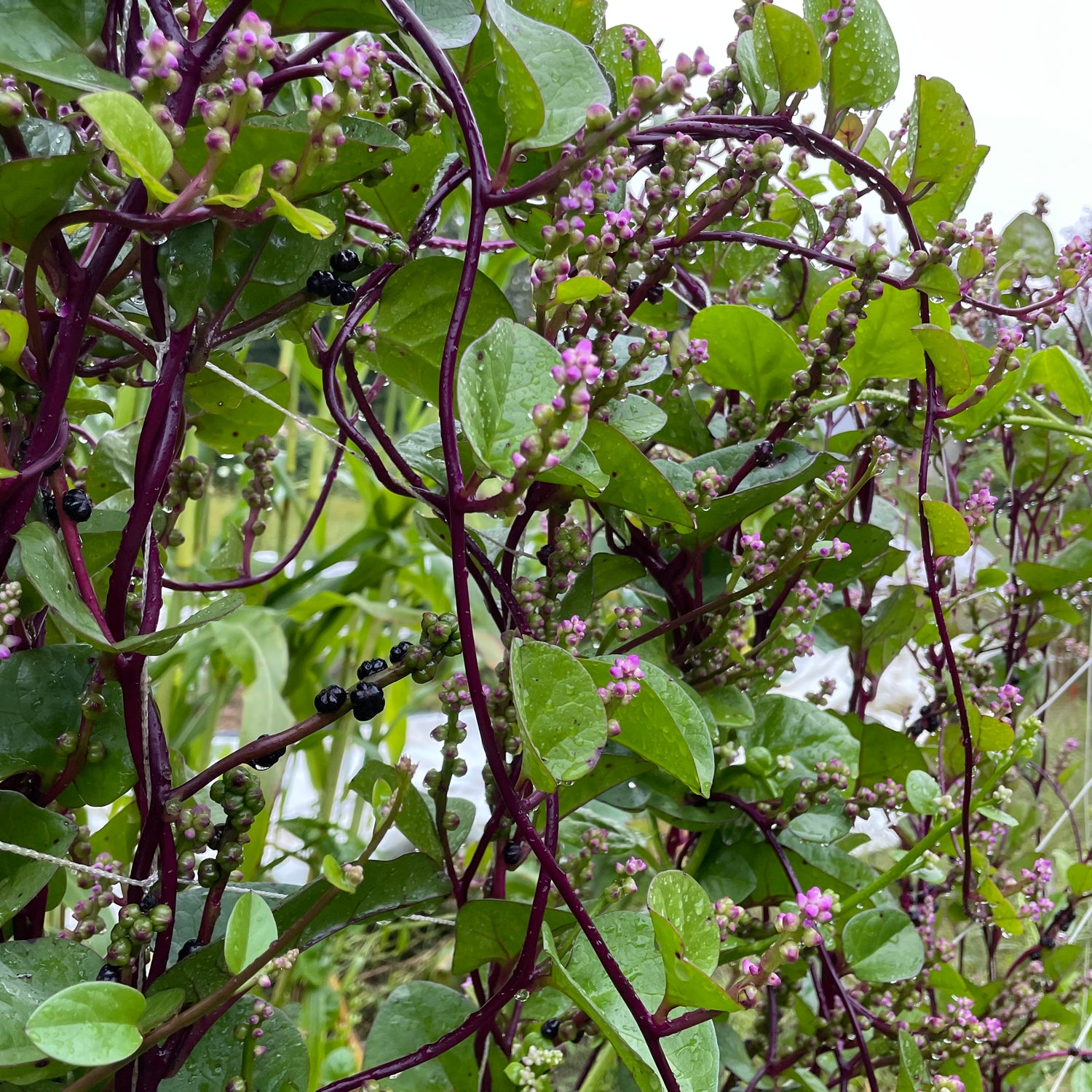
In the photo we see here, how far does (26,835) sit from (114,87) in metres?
0.22

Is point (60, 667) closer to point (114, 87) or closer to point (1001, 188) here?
point (114, 87)

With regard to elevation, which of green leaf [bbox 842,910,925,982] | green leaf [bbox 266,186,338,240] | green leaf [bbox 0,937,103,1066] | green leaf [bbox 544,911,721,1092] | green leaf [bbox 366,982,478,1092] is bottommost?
green leaf [bbox 366,982,478,1092]

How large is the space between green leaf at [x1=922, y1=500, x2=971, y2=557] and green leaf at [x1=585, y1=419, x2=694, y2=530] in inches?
4.3

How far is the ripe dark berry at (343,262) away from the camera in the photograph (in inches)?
11.9

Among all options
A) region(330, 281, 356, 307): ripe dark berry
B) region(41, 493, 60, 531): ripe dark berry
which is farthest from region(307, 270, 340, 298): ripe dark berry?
region(41, 493, 60, 531): ripe dark berry

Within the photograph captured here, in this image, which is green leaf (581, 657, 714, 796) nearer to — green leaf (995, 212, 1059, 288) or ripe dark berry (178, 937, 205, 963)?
ripe dark berry (178, 937, 205, 963)

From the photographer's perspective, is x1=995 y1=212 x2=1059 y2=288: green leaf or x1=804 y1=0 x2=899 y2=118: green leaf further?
x1=995 y1=212 x2=1059 y2=288: green leaf

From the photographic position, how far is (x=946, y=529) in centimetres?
38

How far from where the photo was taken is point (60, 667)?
0.97 ft

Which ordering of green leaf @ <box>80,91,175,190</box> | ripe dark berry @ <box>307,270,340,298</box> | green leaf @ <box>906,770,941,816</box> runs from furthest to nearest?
green leaf @ <box>906,770,941,816</box> < ripe dark berry @ <box>307,270,340,298</box> < green leaf @ <box>80,91,175,190</box>

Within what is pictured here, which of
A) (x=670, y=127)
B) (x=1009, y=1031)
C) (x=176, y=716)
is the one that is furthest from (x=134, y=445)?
(x=176, y=716)

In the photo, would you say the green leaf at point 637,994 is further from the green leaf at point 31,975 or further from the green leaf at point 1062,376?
the green leaf at point 1062,376

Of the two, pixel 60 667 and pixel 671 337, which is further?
pixel 671 337

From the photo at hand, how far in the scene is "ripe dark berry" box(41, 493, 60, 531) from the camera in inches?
11.0
